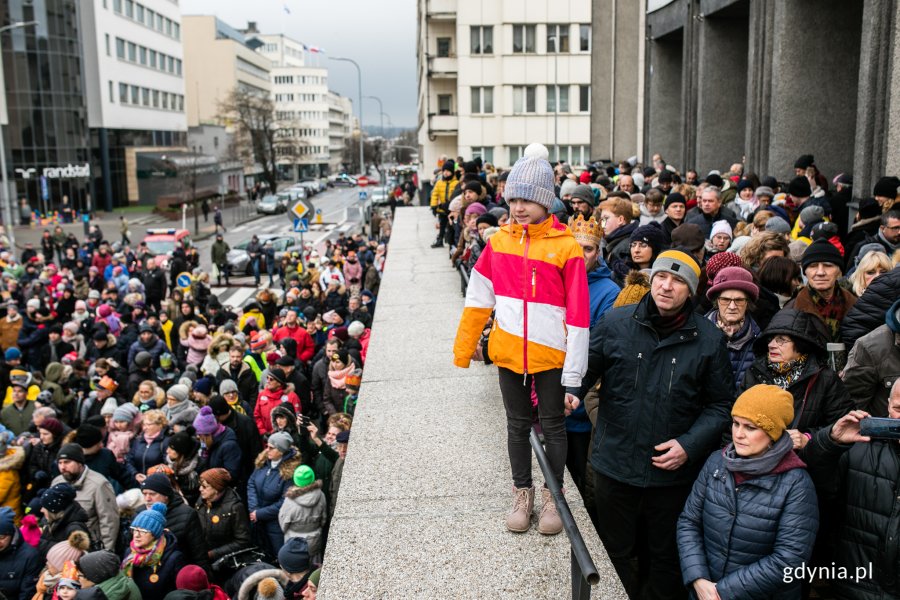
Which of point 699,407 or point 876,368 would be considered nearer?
point 699,407

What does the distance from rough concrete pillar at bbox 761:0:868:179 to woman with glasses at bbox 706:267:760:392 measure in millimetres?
10542

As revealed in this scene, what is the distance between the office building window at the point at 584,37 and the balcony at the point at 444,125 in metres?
9.38

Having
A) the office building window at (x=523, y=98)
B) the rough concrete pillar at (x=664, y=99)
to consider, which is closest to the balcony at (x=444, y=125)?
the office building window at (x=523, y=98)

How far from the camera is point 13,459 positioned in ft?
28.8

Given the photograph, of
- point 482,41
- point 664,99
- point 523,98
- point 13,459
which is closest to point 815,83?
point 664,99

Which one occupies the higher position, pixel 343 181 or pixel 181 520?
pixel 343 181

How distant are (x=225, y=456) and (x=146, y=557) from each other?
1.85 m

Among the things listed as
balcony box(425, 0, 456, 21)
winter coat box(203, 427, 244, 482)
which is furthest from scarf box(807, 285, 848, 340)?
balcony box(425, 0, 456, 21)

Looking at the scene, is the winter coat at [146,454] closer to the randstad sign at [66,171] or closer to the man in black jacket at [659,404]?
the man in black jacket at [659,404]

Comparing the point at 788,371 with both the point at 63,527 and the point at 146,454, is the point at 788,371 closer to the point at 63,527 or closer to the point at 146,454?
the point at 63,527

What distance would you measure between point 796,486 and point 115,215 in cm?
6716

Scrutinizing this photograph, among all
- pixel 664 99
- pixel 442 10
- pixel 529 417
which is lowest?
pixel 529 417

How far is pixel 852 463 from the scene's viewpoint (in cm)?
371

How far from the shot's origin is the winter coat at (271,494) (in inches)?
278
